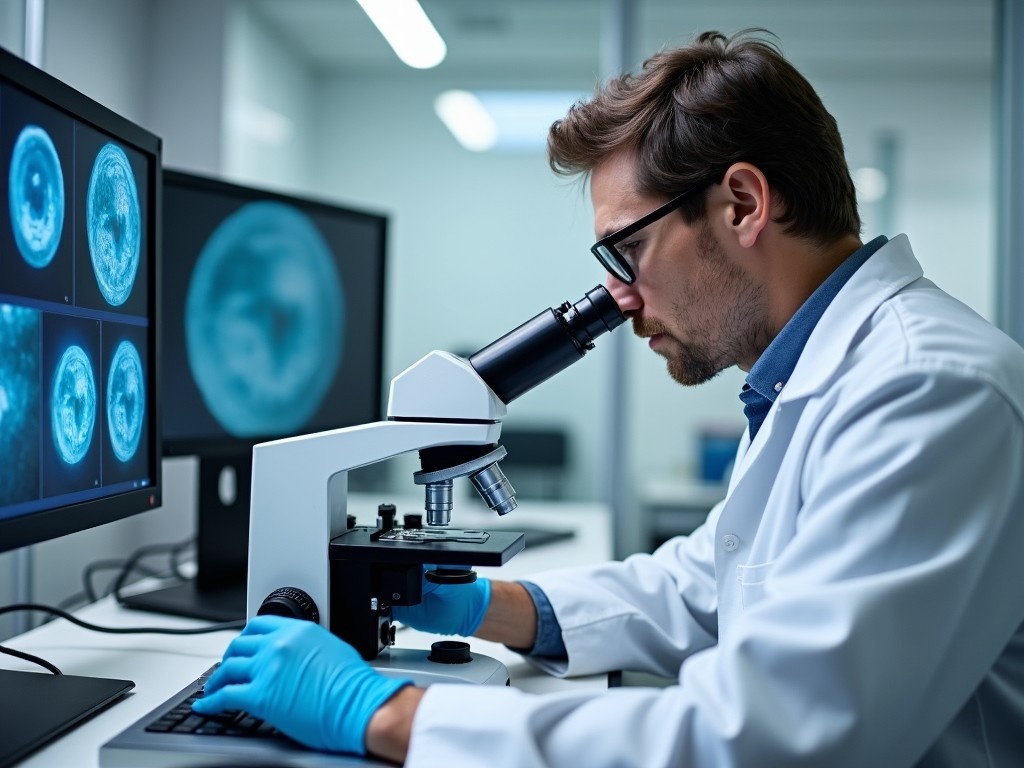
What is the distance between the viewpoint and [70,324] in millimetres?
904

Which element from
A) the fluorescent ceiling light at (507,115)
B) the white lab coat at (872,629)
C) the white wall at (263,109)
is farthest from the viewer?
the fluorescent ceiling light at (507,115)

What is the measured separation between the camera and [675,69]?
117cm

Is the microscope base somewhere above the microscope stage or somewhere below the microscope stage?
below

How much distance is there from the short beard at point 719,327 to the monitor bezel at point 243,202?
2.31ft

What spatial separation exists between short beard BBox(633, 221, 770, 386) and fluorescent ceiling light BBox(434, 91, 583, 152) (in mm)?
2087

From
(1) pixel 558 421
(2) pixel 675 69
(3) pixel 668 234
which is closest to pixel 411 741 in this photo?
(3) pixel 668 234

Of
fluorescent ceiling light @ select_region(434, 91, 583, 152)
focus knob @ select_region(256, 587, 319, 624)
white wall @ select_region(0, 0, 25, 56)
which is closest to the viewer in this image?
focus knob @ select_region(256, 587, 319, 624)

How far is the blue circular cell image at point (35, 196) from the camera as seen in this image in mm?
806

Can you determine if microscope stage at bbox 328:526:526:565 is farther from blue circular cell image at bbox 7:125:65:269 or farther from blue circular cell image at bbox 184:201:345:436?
blue circular cell image at bbox 184:201:345:436

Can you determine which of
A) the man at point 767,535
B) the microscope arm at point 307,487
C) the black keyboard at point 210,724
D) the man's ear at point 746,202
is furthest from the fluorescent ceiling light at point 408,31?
the black keyboard at point 210,724

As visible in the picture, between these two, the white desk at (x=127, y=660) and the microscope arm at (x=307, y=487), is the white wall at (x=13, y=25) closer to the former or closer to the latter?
the white desk at (x=127, y=660)

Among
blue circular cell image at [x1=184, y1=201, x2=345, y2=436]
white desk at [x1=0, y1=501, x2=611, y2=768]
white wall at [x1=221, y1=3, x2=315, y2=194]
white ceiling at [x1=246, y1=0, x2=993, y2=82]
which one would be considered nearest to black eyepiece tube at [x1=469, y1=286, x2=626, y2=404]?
white desk at [x1=0, y1=501, x2=611, y2=768]

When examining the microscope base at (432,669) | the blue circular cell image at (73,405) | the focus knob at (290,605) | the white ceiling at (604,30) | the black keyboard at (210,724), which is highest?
the white ceiling at (604,30)

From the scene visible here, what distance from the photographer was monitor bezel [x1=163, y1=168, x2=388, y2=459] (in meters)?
1.33
